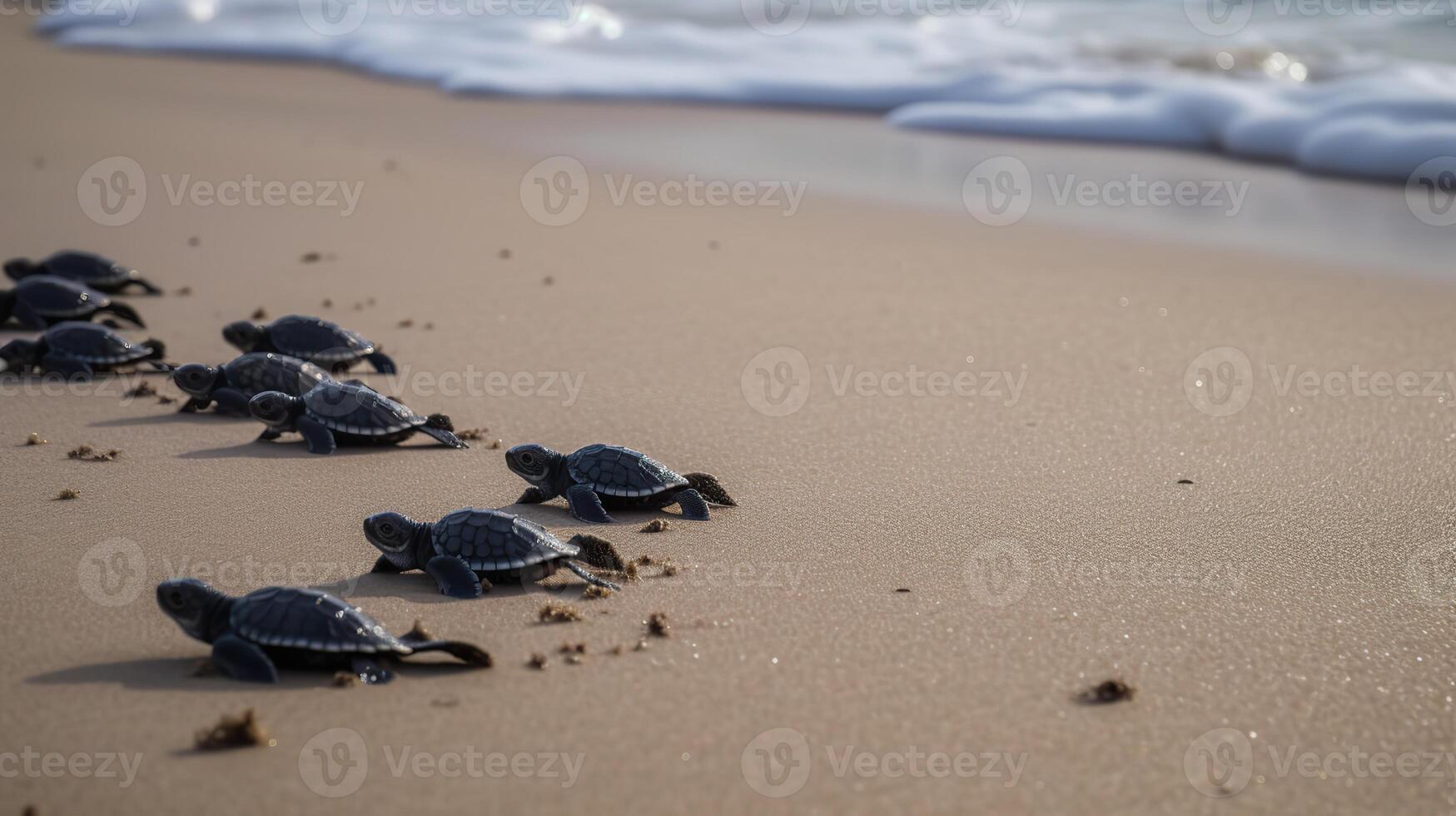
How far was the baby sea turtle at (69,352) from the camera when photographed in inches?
214

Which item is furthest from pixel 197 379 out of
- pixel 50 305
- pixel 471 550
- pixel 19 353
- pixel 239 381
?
pixel 471 550

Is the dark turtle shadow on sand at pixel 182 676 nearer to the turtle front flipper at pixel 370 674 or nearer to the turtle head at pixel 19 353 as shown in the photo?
the turtle front flipper at pixel 370 674

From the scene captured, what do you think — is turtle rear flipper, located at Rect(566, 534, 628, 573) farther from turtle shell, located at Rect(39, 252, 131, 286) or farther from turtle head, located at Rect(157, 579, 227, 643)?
turtle shell, located at Rect(39, 252, 131, 286)

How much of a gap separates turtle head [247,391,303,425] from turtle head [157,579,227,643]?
67.4 inches

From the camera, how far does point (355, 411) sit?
187 inches

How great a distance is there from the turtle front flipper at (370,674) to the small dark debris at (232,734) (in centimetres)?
32

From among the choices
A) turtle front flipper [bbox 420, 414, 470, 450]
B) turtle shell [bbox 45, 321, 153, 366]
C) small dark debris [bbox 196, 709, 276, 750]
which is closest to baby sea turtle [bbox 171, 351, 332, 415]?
turtle shell [bbox 45, 321, 153, 366]

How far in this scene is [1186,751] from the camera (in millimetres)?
2904

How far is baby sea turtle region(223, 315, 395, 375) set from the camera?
562cm

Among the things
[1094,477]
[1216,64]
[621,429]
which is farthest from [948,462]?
[1216,64]

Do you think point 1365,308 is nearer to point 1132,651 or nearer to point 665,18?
point 1132,651

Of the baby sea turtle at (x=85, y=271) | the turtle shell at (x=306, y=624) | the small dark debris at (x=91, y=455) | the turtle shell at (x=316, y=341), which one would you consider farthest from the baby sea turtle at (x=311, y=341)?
the turtle shell at (x=306, y=624)

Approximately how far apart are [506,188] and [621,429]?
4894 millimetres

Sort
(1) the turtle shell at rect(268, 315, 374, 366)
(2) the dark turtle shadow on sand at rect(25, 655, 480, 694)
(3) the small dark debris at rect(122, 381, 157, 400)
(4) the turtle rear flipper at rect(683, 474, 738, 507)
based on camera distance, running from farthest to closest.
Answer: (1) the turtle shell at rect(268, 315, 374, 366), (3) the small dark debris at rect(122, 381, 157, 400), (4) the turtle rear flipper at rect(683, 474, 738, 507), (2) the dark turtle shadow on sand at rect(25, 655, 480, 694)
